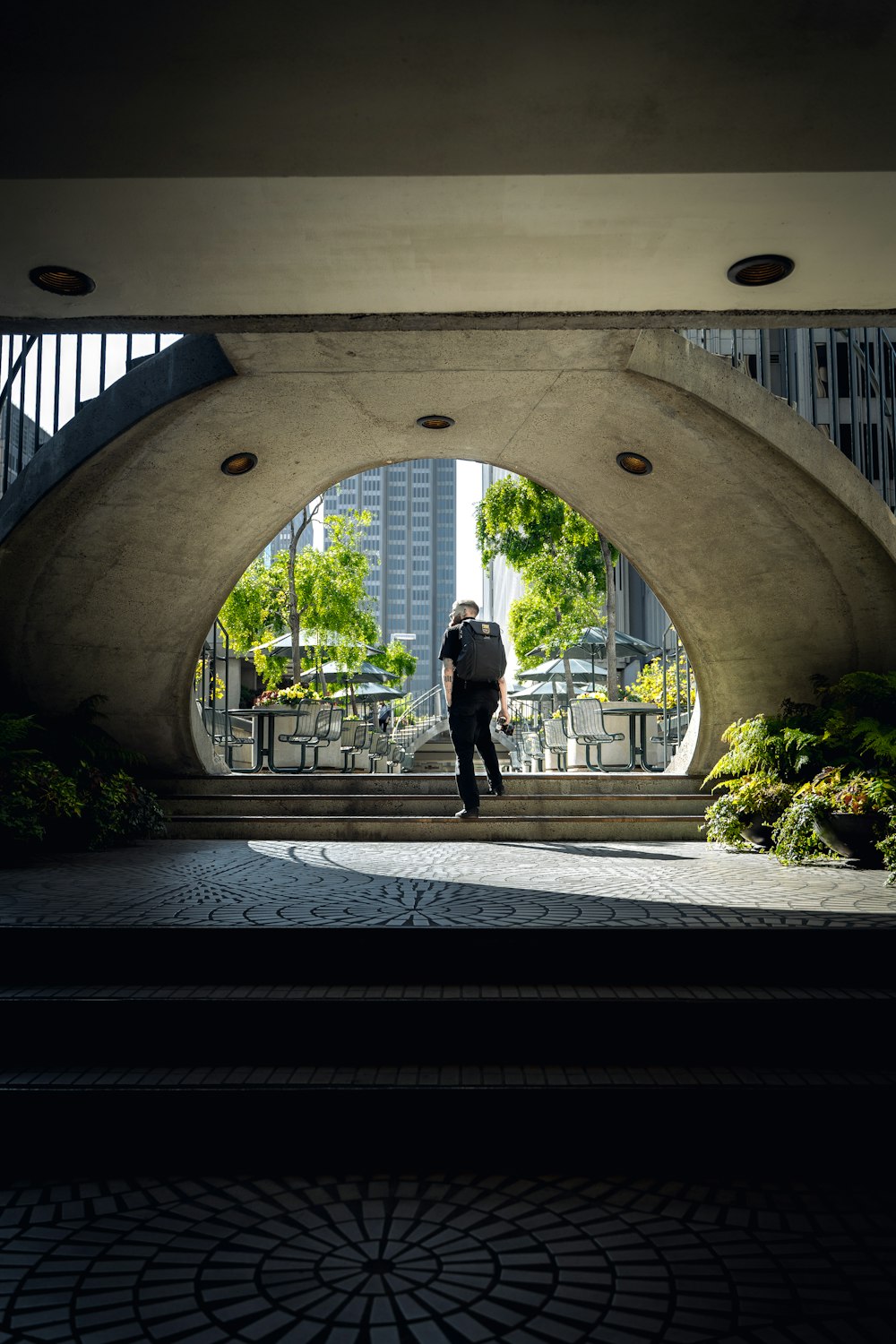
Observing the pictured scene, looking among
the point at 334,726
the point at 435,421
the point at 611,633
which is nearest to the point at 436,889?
the point at 435,421

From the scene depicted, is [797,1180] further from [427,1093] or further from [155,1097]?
[155,1097]

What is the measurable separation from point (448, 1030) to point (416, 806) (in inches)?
213

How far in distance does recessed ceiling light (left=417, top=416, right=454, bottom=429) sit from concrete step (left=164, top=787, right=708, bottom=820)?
3.41m

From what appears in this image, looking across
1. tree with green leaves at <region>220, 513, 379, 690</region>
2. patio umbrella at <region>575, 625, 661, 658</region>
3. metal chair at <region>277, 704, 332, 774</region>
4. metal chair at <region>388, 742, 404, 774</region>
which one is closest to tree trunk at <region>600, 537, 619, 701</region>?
patio umbrella at <region>575, 625, 661, 658</region>

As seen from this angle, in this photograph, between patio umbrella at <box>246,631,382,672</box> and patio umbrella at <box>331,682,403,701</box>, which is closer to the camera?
patio umbrella at <box>246,631,382,672</box>

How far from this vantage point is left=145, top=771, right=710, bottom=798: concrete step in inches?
366

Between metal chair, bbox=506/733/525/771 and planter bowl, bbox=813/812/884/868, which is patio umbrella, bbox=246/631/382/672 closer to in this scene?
metal chair, bbox=506/733/525/771

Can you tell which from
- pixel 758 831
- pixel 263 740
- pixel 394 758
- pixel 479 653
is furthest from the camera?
pixel 394 758
